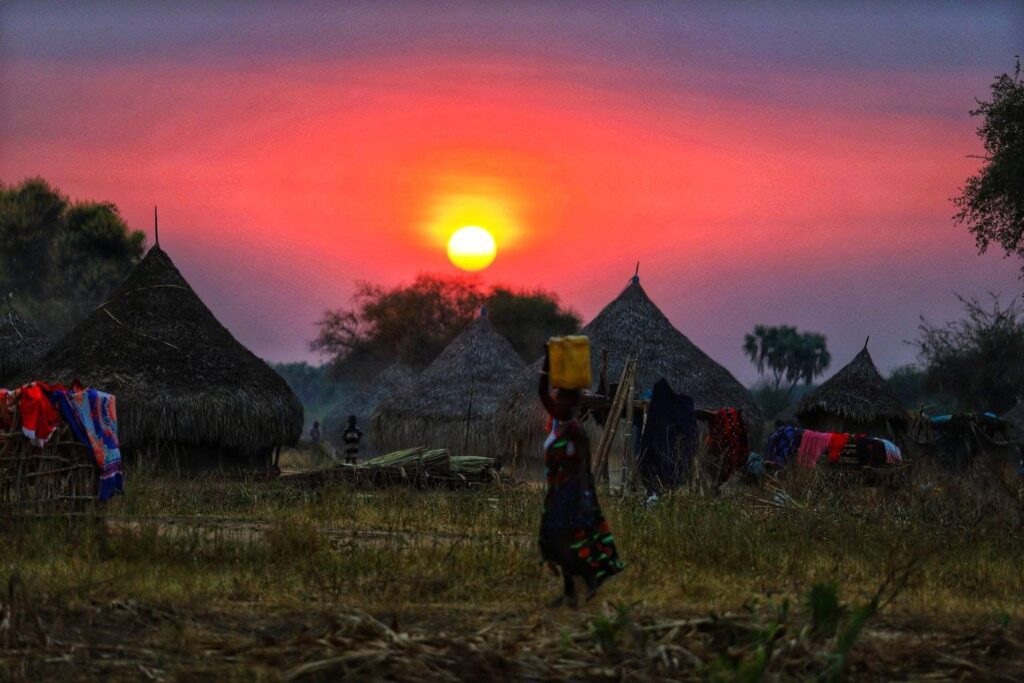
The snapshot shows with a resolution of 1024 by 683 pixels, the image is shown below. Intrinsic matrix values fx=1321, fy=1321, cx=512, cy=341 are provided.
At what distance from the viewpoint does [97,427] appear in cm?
1036

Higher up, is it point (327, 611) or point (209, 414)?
point (209, 414)

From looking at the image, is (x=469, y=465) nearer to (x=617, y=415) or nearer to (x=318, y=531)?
(x=617, y=415)

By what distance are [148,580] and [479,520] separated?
4.30 meters

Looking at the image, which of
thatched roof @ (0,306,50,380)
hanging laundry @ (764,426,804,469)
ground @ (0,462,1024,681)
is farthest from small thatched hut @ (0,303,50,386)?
hanging laundry @ (764,426,804,469)

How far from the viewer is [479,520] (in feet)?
38.2

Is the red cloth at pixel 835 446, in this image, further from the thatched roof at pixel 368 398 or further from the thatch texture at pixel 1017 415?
the thatched roof at pixel 368 398

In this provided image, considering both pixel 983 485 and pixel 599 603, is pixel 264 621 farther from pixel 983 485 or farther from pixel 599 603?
pixel 983 485

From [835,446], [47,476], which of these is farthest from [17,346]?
Answer: [835,446]

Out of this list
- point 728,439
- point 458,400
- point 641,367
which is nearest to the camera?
point 728,439

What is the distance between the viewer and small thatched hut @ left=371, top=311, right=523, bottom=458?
2608 cm

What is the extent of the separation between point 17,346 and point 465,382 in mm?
8736

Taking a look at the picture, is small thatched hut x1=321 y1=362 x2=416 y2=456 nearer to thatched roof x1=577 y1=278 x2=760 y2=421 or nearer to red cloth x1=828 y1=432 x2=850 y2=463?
thatched roof x1=577 y1=278 x2=760 y2=421

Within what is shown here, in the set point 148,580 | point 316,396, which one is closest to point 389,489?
point 148,580

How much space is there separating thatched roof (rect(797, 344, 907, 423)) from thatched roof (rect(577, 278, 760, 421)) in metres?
1.93
